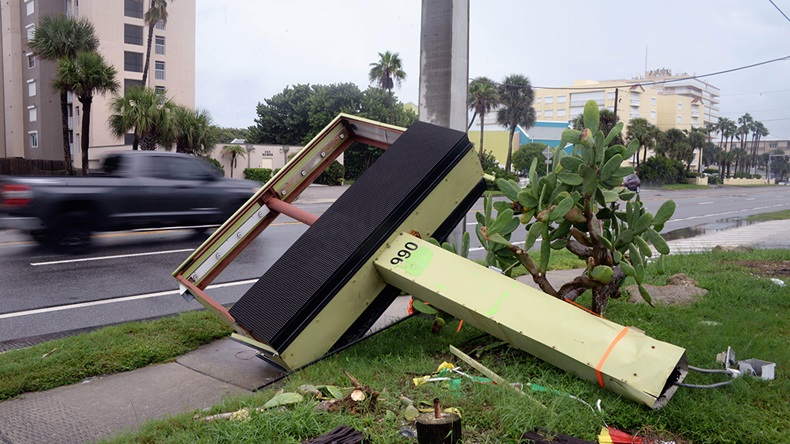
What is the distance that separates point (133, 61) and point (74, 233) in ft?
130

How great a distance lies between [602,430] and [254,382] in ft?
7.99

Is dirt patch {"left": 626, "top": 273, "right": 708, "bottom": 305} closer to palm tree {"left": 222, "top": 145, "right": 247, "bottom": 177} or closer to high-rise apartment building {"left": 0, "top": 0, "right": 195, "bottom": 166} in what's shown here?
palm tree {"left": 222, "top": 145, "right": 247, "bottom": 177}

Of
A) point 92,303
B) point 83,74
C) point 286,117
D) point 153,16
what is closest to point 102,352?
point 92,303

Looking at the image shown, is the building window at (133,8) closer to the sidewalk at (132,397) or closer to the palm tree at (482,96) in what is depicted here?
the palm tree at (482,96)

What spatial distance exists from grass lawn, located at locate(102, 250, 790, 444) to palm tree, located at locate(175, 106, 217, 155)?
34.4 metres

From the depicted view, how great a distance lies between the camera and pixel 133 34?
4544 cm

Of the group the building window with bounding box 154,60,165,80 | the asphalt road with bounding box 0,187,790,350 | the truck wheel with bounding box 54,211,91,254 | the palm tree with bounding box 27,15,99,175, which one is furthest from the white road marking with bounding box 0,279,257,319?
the building window with bounding box 154,60,165,80

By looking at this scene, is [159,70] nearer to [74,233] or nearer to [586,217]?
[74,233]

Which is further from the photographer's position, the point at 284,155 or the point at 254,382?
the point at 284,155

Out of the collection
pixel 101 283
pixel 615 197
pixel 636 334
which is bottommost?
pixel 101 283

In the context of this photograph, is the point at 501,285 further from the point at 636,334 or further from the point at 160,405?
the point at 160,405

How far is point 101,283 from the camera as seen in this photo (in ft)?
27.0

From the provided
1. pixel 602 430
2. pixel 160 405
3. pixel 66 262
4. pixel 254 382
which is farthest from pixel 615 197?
pixel 66 262

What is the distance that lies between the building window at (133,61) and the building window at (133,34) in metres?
0.79
